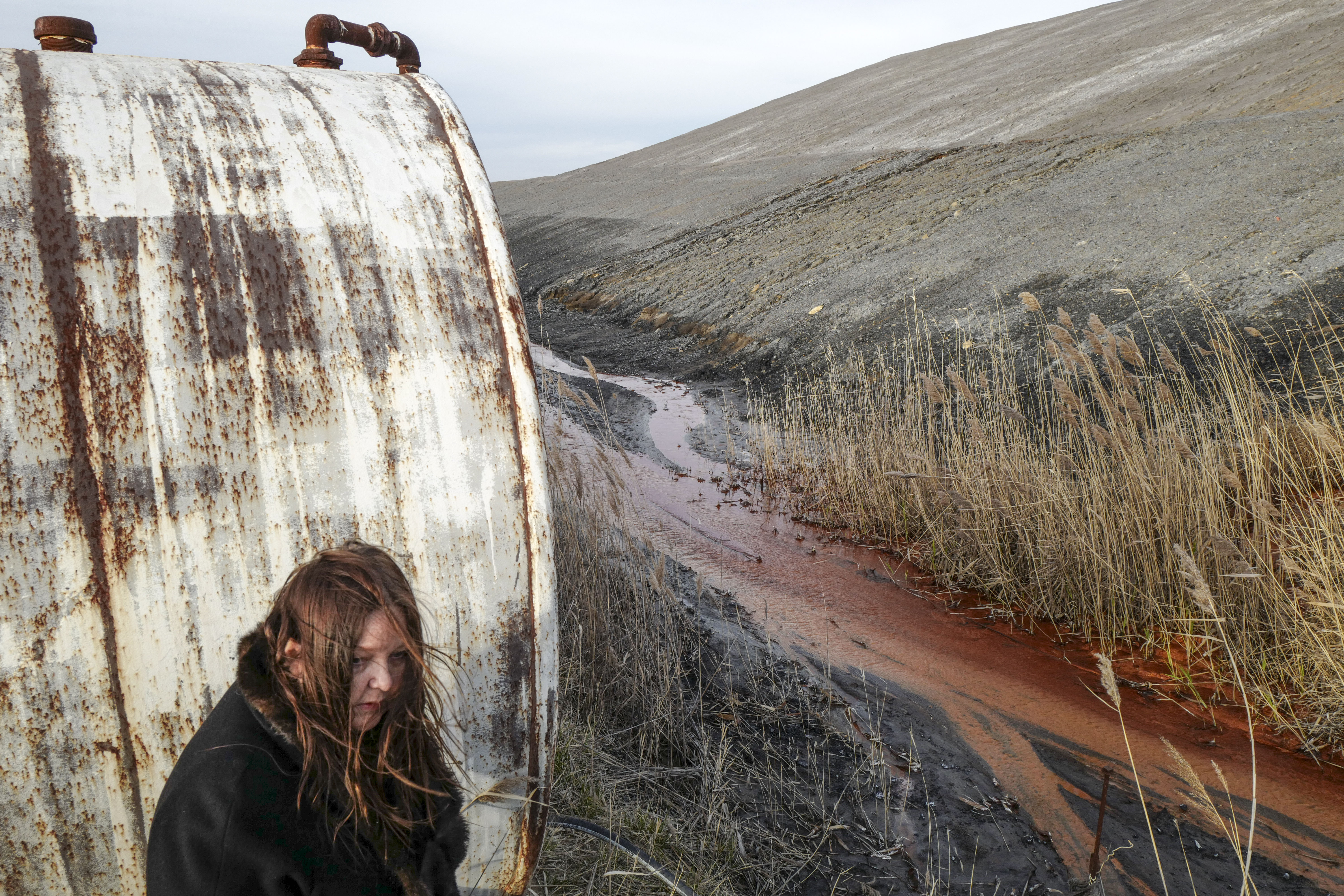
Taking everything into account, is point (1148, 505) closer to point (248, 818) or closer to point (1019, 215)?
point (248, 818)

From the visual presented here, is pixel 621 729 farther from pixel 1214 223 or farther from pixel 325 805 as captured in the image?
pixel 1214 223

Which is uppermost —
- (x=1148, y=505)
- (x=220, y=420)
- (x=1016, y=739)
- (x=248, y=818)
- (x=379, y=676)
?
(x=220, y=420)

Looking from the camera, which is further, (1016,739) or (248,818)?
(1016,739)

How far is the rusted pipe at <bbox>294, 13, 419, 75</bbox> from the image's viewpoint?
256 centimetres

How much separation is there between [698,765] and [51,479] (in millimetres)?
2611

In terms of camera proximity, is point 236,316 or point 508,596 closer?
point 236,316

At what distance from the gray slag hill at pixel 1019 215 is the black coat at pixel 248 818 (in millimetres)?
7522

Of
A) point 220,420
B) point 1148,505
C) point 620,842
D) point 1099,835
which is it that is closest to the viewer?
point 220,420

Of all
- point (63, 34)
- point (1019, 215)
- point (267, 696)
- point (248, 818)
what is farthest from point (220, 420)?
point (1019, 215)

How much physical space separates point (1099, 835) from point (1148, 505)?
268 centimetres

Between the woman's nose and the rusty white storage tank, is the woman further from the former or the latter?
the rusty white storage tank

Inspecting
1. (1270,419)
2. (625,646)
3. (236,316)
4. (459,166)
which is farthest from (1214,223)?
(236,316)

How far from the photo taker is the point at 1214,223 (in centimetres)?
1026

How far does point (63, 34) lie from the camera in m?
2.23
